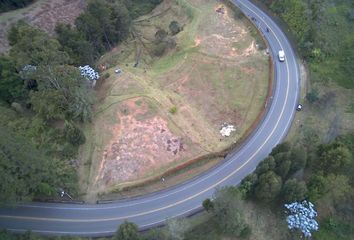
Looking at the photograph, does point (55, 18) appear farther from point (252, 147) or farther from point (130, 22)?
point (252, 147)

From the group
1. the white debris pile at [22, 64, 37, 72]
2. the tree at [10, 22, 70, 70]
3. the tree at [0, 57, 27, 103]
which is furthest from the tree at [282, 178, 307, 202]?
the tree at [0, 57, 27, 103]

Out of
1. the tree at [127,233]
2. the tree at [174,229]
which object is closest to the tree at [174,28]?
the tree at [174,229]

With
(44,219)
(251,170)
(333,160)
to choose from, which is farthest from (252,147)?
(44,219)

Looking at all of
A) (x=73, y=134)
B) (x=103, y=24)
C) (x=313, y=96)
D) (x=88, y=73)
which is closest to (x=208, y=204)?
(x=73, y=134)

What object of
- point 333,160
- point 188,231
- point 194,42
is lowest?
point 188,231

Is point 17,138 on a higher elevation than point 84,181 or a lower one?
higher

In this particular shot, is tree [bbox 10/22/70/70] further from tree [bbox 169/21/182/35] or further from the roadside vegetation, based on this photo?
the roadside vegetation
